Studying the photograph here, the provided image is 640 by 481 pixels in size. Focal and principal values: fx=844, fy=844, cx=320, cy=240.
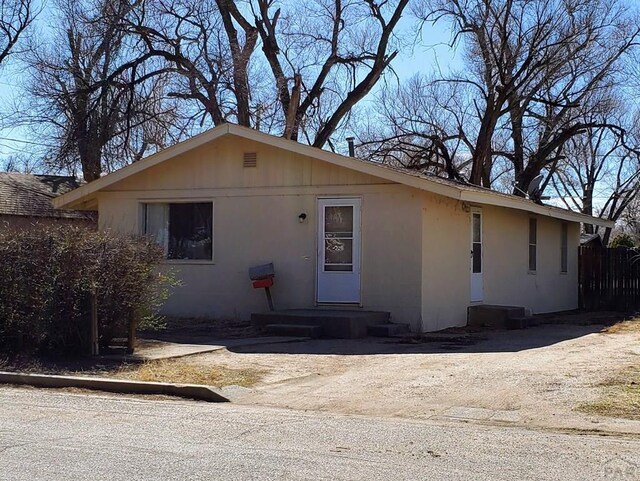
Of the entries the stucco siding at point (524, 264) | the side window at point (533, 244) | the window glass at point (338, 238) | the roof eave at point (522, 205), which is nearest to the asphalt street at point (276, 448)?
the window glass at point (338, 238)

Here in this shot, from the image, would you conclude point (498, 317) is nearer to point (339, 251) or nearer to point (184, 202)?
point (339, 251)

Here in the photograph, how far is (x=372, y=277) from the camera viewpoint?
52.6ft

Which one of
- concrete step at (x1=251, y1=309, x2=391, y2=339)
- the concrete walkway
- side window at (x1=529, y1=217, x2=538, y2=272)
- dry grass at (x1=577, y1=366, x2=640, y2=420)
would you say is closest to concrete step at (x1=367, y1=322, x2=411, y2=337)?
concrete step at (x1=251, y1=309, x2=391, y2=339)

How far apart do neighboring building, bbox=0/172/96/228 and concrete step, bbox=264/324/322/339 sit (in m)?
14.2

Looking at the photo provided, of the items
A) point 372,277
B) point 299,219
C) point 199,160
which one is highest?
point 199,160

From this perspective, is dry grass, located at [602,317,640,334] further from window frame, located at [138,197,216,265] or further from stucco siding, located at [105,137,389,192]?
window frame, located at [138,197,216,265]

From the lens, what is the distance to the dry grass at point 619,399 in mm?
8266

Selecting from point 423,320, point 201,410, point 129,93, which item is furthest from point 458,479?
→ point 129,93

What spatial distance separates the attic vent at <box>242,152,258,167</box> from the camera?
17109 millimetres

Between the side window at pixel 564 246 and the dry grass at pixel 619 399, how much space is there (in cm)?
1315

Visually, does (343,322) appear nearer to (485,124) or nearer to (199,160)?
(199,160)

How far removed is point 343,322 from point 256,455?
8240mm

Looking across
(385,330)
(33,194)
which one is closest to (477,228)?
(385,330)

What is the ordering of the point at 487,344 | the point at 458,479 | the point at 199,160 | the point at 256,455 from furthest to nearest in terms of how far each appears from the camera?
1. the point at 199,160
2. the point at 487,344
3. the point at 256,455
4. the point at 458,479
